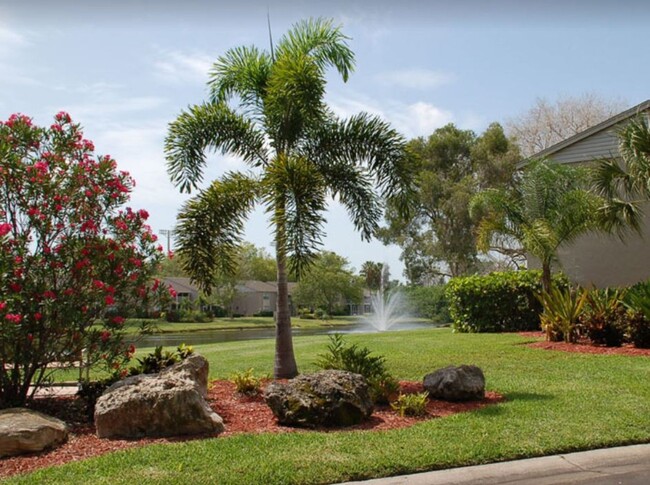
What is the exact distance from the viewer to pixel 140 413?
6.39 metres

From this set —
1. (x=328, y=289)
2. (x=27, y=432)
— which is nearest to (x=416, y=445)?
(x=27, y=432)

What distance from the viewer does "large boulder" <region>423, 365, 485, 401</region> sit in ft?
25.9

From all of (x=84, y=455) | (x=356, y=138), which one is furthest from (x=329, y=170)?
(x=84, y=455)

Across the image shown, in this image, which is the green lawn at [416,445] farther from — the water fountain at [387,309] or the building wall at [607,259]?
the water fountain at [387,309]

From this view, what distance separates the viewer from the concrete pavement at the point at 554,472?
511 centimetres

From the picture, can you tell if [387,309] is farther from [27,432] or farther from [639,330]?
[27,432]

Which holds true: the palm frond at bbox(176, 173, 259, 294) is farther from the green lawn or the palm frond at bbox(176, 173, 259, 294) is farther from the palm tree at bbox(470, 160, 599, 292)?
the palm tree at bbox(470, 160, 599, 292)

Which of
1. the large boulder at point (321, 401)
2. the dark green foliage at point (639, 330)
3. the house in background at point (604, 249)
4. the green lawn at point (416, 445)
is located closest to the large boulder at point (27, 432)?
the green lawn at point (416, 445)

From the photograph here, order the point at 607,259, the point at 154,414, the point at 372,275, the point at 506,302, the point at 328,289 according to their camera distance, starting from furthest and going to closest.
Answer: the point at 372,275, the point at 328,289, the point at 607,259, the point at 506,302, the point at 154,414

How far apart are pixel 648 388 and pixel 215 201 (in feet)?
22.2

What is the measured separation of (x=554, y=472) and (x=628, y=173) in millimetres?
11846

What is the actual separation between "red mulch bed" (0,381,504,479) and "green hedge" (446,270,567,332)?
423 inches

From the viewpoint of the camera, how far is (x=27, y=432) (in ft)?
19.1

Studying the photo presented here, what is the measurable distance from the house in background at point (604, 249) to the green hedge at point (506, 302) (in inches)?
52.7
